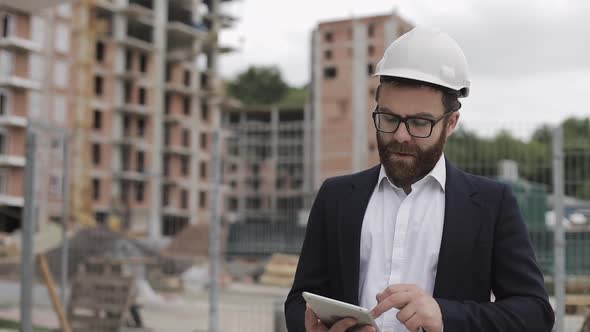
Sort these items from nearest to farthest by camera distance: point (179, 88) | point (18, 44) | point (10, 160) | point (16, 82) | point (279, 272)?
point (279, 272), point (10, 160), point (18, 44), point (16, 82), point (179, 88)

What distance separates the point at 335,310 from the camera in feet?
5.12

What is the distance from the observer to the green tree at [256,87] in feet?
281

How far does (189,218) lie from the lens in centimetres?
5669

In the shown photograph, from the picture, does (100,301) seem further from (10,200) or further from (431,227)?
(10,200)

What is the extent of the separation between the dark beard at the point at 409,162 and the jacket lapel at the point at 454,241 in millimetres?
103

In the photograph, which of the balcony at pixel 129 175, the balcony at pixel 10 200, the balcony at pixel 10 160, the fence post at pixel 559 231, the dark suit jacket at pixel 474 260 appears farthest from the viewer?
the balcony at pixel 129 175

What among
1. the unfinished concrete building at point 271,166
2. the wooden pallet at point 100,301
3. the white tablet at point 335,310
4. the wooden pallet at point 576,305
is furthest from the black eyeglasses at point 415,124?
the wooden pallet at point 100,301

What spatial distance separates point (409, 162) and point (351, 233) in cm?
22

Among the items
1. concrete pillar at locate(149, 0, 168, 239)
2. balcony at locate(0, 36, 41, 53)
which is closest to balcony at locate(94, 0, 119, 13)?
concrete pillar at locate(149, 0, 168, 239)

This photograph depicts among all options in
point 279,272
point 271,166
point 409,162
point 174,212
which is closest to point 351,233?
point 409,162

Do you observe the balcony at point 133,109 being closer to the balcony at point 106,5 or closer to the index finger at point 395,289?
the balcony at point 106,5

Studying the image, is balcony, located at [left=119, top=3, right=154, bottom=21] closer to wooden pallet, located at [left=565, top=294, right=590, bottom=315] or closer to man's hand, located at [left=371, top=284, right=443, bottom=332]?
Answer: wooden pallet, located at [left=565, top=294, right=590, bottom=315]

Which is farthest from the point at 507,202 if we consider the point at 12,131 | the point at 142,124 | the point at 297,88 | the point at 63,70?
the point at 297,88

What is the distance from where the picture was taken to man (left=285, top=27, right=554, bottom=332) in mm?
1643
